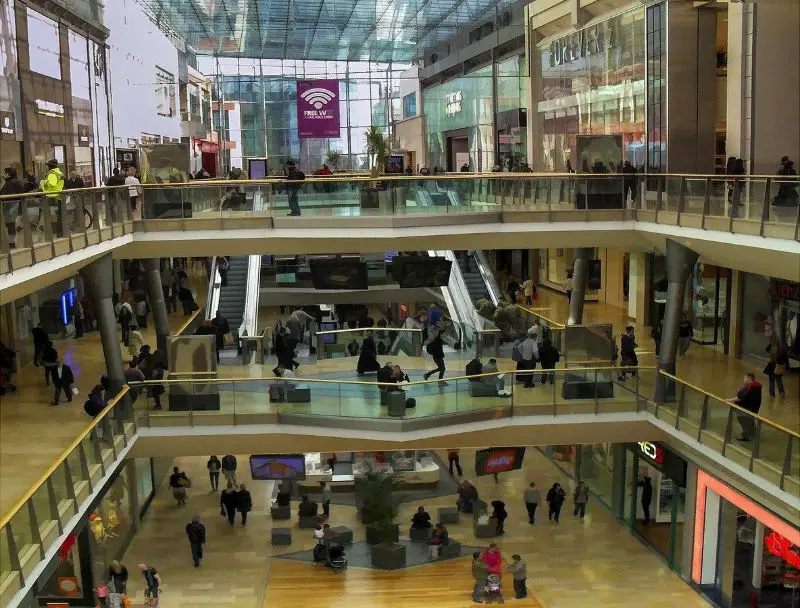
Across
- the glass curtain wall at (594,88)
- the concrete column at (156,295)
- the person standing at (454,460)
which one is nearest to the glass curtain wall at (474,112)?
the glass curtain wall at (594,88)

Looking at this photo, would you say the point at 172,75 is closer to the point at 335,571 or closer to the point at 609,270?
the point at 609,270

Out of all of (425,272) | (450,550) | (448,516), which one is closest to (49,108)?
(425,272)

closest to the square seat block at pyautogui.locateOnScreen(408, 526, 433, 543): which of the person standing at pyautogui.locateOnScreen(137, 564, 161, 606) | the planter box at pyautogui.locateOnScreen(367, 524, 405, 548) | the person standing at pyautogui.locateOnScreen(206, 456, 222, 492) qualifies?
the planter box at pyautogui.locateOnScreen(367, 524, 405, 548)

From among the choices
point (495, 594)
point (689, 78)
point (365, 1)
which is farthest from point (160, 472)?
point (365, 1)

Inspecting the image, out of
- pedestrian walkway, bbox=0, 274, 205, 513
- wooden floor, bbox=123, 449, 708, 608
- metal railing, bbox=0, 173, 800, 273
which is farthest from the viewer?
metal railing, bbox=0, 173, 800, 273

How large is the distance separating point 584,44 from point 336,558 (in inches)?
751

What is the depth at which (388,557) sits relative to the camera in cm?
2077

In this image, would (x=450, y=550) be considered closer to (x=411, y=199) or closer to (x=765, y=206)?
(x=411, y=199)

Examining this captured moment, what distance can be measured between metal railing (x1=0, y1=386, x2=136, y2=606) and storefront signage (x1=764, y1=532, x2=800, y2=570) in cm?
1161

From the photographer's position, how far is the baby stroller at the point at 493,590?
62.1 ft

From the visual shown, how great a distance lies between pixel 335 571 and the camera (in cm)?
2062

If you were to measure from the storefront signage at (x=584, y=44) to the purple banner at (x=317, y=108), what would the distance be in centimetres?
828

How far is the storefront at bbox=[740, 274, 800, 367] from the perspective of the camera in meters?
22.9

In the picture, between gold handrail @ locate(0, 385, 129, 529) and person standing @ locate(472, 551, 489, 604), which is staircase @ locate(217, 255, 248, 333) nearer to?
gold handrail @ locate(0, 385, 129, 529)
